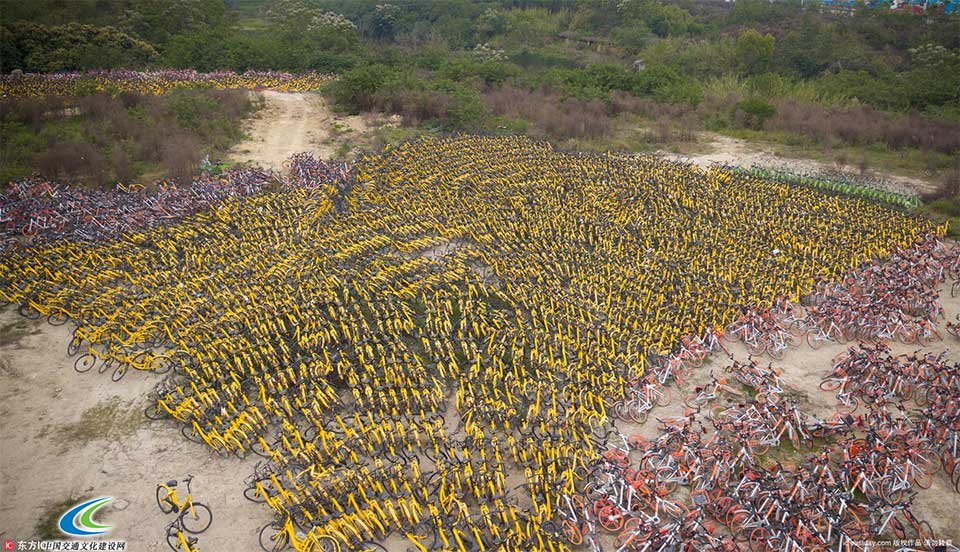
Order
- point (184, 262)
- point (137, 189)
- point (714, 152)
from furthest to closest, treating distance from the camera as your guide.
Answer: point (714, 152) → point (137, 189) → point (184, 262)

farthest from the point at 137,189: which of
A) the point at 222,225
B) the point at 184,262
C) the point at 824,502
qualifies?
the point at 824,502

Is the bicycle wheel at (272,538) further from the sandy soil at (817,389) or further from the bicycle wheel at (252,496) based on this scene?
the sandy soil at (817,389)

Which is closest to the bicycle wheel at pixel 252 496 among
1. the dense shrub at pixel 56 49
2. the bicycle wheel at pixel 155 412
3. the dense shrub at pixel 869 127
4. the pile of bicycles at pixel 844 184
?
the bicycle wheel at pixel 155 412

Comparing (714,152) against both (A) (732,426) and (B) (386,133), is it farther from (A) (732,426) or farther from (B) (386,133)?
(A) (732,426)

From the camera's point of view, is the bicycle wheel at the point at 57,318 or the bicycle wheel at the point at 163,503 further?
the bicycle wheel at the point at 57,318

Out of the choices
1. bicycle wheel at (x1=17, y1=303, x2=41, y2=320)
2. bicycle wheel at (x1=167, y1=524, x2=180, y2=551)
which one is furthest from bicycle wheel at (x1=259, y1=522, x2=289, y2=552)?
bicycle wheel at (x1=17, y1=303, x2=41, y2=320)

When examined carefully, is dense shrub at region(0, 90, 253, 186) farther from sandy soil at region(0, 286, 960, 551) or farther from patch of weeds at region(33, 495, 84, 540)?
patch of weeds at region(33, 495, 84, 540)
